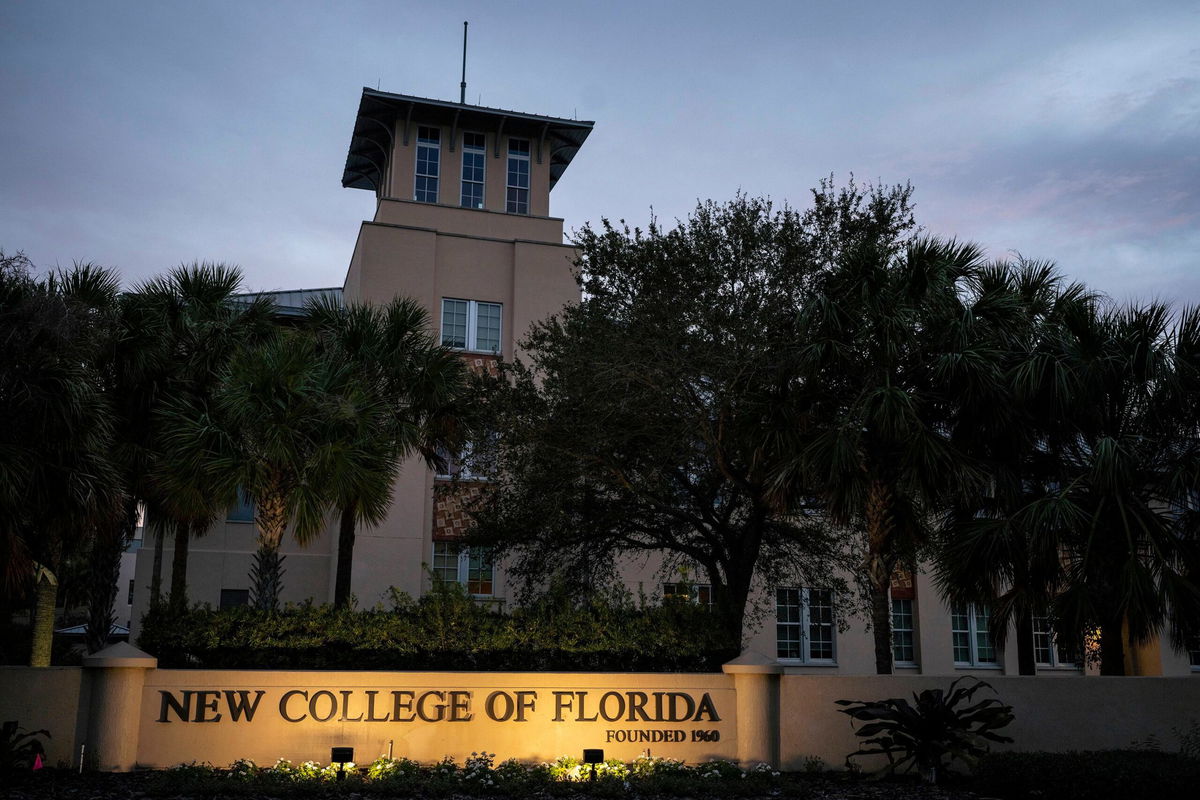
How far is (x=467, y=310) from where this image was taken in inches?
1176

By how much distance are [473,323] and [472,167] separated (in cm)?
542

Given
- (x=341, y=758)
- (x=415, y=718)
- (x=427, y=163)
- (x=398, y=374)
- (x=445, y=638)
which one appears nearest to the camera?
(x=341, y=758)

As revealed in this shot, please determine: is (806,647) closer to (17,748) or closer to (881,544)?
(881,544)

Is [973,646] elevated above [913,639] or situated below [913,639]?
below

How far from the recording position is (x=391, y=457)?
18.3 meters

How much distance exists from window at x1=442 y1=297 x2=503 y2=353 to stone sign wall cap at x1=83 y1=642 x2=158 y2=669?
17027 millimetres

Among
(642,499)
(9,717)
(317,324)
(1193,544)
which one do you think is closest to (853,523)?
(642,499)

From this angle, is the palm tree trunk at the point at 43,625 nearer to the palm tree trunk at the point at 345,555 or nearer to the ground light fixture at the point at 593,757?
the palm tree trunk at the point at 345,555

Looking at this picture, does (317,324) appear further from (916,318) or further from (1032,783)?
(1032,783)

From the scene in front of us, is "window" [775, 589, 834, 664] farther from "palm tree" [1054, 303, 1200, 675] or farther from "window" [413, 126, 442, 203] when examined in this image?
"window" [413, 126, 442, 203]

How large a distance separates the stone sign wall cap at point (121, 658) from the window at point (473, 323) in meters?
17.0

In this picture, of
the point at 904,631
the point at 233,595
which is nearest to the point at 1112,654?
the point at 904,631

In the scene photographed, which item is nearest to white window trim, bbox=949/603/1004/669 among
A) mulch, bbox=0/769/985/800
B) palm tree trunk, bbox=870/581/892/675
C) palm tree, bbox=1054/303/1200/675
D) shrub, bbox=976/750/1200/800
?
palm tree, bbox=1054/303/1200/675

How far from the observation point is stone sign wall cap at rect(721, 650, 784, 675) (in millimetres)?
14422
